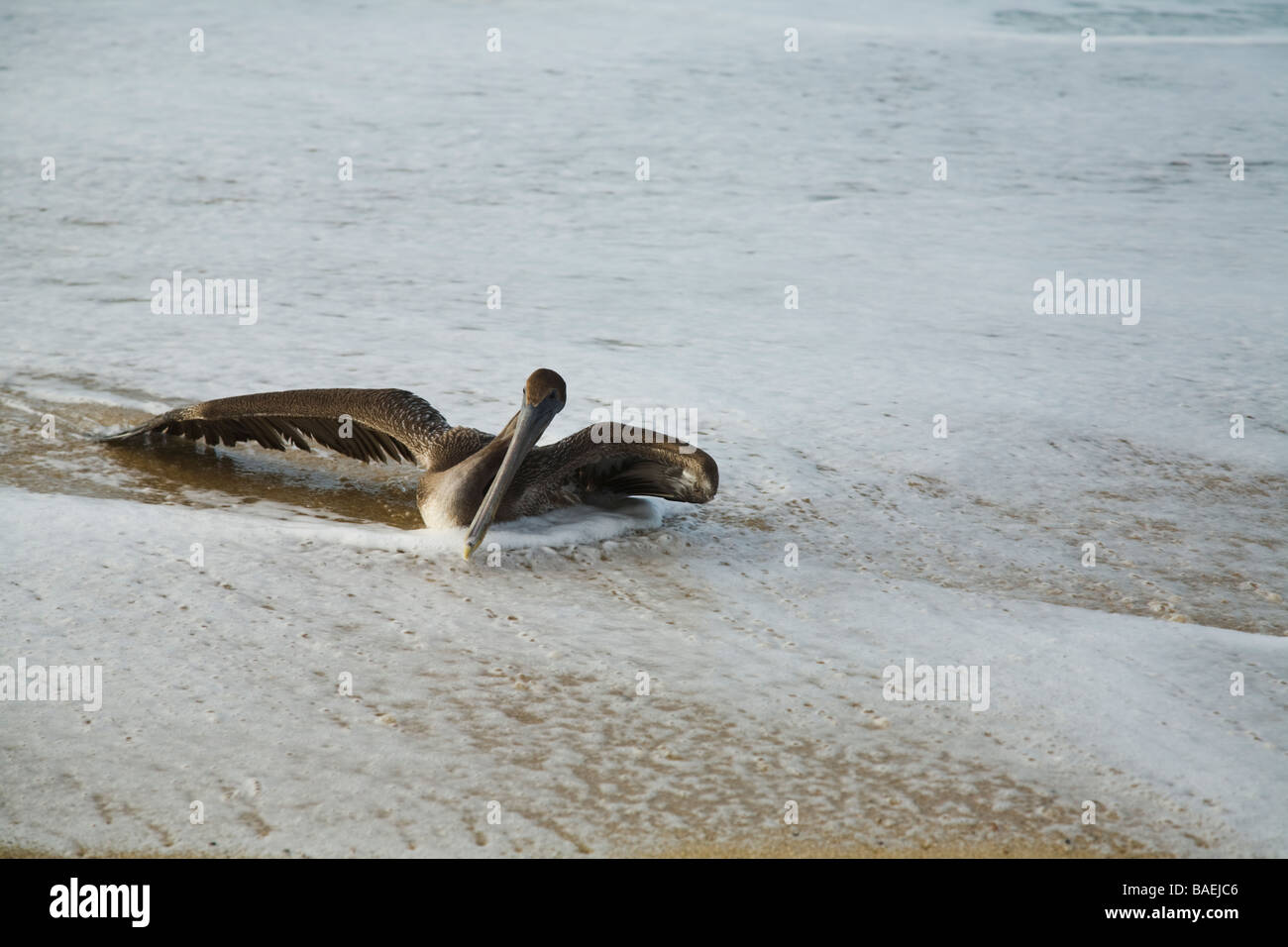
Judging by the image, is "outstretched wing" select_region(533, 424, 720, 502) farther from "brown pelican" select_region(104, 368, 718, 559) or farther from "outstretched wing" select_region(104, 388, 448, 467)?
"outstretched wing" select_region(104, 388, 448, 467)

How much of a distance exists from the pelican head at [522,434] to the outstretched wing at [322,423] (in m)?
0.32

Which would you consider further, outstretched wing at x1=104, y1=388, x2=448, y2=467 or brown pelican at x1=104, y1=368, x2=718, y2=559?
outstretched wing at x1=104, y1=388, x2=448, y2=467

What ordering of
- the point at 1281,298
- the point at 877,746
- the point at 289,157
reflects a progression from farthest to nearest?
the point at 289,157
the point at 1281,298
the point at 877,746

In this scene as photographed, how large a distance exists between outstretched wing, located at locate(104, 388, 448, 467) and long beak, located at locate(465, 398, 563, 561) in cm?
38

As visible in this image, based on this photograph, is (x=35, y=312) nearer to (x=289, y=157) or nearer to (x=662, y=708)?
(x=289, y=157)

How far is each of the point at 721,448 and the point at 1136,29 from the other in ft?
38.4

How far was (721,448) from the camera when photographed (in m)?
4.45

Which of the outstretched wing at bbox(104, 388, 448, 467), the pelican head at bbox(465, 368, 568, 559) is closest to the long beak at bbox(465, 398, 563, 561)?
the pelican head at bbox(465, 368, 568, 559)

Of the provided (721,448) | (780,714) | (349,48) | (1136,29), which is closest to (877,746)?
(780,714)

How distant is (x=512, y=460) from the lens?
3.46 meters

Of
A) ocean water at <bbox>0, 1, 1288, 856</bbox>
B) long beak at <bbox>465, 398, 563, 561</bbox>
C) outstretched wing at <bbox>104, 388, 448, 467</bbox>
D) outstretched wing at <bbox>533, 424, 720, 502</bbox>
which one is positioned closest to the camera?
ocean water at <bbox>0, 1, 1288, 856</bbox>

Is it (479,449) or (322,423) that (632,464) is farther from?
(322,423)

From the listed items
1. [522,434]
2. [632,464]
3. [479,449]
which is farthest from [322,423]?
[632,464]

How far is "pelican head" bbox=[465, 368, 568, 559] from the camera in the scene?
11.0ft
